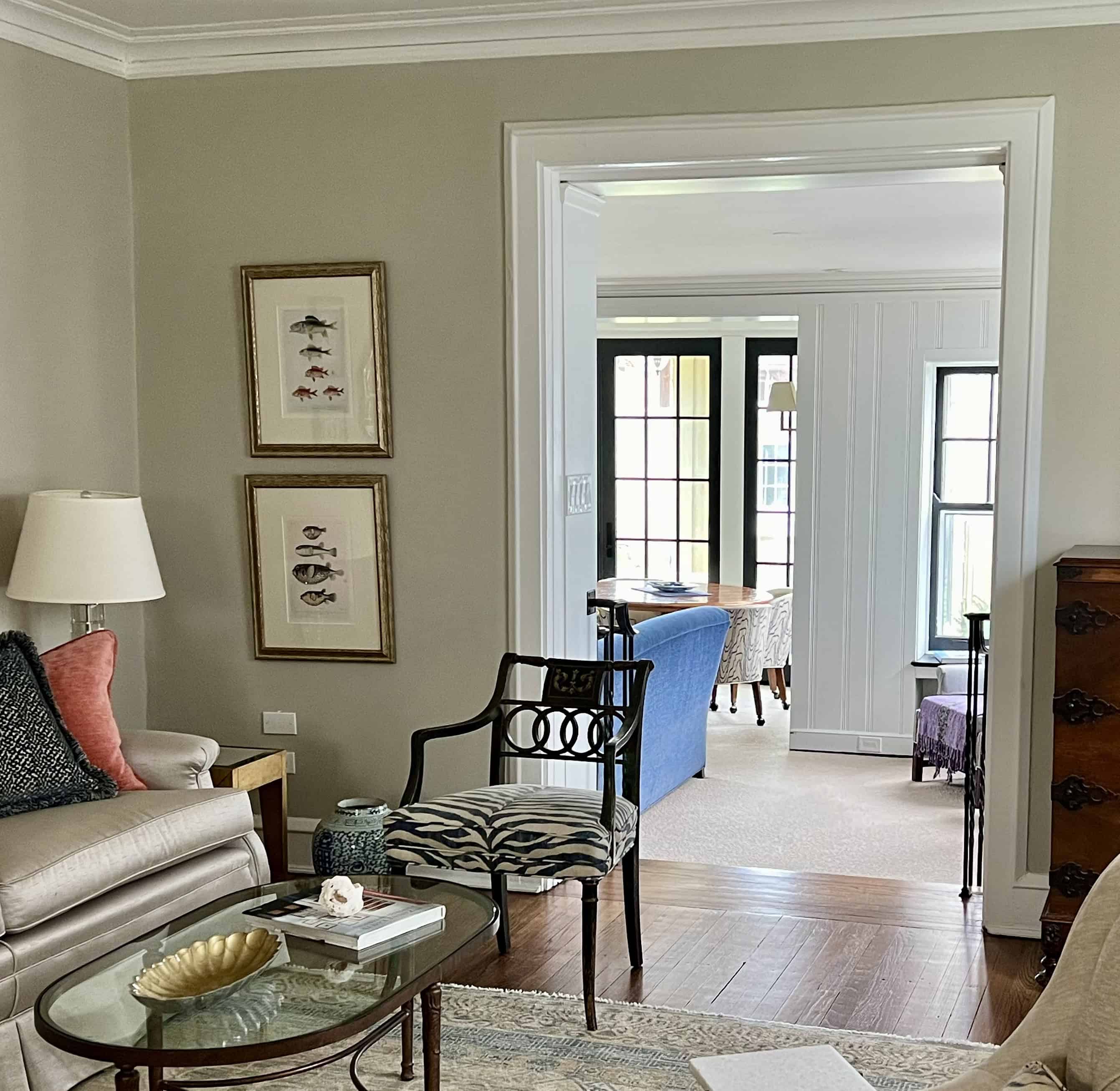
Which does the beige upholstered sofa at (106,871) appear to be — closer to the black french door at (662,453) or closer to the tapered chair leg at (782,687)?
the tapered chair leg at (782,687)

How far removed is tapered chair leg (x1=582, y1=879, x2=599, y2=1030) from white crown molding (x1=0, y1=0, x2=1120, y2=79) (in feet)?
8.16

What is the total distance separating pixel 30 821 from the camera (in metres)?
3.21

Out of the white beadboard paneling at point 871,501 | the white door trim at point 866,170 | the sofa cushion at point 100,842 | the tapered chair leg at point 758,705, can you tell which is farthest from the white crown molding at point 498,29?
the tapered chair leg at point 758,705

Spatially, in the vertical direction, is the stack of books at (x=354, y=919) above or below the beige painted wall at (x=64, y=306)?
below

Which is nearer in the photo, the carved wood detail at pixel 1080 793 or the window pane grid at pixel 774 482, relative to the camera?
the carved wood detail at pixel 1080 793

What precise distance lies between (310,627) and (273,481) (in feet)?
1.66

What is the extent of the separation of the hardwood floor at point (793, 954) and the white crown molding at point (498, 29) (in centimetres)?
267

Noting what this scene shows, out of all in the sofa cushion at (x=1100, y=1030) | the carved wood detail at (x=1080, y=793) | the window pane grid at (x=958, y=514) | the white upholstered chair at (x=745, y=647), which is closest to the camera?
the sofa cushion at (x=1100, y=1030)

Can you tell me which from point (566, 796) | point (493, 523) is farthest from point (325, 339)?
point (566, 796)

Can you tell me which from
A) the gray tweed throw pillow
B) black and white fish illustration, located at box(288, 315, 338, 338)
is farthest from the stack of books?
black and white fish illustration, located at box(288, 315, 338, 338)

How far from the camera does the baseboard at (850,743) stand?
8.04m

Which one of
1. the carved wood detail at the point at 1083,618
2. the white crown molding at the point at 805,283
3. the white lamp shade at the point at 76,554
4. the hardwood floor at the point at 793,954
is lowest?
the hardwood floor at the point at 793,954

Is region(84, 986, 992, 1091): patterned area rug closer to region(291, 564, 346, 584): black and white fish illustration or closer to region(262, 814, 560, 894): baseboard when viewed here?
region(262, 814, 560, 894): baseboard

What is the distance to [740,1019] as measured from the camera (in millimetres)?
3385
